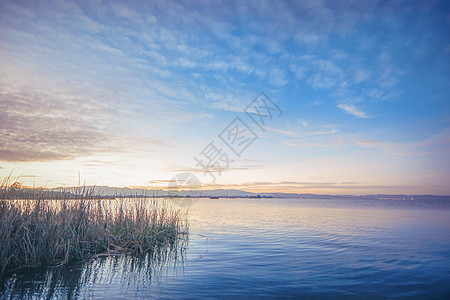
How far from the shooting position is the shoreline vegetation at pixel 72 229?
792 centimetres

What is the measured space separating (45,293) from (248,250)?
9000mm

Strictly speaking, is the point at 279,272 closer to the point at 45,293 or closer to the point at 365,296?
the point at 365,296

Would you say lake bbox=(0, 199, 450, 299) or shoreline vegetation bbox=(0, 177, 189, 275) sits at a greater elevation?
shoreline vegetation bbox=(0, 177, 189, 275)

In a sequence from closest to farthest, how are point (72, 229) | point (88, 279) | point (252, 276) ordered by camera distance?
point (88, 279)
point (252, 276)
point (72, 229)

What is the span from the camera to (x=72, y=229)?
9.50m

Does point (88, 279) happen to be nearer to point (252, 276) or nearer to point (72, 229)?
point (72, 229)

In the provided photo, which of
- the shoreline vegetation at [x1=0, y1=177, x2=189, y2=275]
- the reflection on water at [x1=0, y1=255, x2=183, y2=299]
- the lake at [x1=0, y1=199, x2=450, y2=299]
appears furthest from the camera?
the shoreline vegetation at [x1=0, y1=177, x2=189, y2=275]

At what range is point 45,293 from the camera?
632 centimetres

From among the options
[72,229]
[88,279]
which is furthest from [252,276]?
[72,229]

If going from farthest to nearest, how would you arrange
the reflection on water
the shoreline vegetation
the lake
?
the shoreline vegetation < the lake < the reflection on water

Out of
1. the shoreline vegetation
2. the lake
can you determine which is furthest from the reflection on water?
the shoreline vegetation

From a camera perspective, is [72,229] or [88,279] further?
[72,229]

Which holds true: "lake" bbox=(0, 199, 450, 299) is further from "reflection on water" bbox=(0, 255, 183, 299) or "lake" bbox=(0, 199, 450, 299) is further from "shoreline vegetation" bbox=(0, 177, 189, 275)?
"shoreline vegetation" bbox=(0, 177, 189, 275)

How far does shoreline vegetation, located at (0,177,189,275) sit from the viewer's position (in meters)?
7.92
